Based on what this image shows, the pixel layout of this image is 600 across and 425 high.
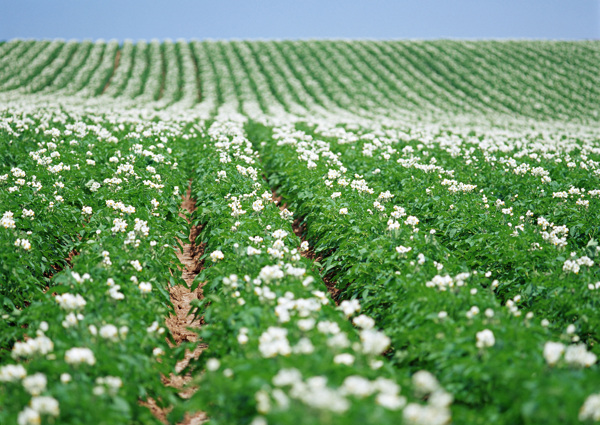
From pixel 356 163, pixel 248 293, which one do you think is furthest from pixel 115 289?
pixel 356 163

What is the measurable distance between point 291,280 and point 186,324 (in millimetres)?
2333

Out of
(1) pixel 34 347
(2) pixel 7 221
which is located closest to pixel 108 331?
(1) pixel 34 347

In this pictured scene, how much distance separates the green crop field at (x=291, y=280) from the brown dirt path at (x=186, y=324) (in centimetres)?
3

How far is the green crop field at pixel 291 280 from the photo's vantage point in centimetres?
325

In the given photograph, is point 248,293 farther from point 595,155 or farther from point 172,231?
point 595,155

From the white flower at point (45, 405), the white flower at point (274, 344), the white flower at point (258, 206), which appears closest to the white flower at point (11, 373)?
the white flower at point (45, 405)

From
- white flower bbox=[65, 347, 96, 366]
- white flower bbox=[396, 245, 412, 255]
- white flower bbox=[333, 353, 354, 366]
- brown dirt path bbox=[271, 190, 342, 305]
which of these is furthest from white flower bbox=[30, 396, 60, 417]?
white flower bbox=[396, 245, 412, 255]

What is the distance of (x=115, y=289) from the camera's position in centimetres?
→ 465

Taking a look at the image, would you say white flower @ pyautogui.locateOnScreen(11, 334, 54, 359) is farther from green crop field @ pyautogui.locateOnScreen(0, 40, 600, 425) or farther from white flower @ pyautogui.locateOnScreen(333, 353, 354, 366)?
white flower @ pyautogui.locateOnScreen(333, 353, 354, 366)

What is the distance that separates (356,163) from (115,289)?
825cm

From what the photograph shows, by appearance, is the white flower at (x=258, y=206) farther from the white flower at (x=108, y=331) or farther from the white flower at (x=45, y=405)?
the white flower at (x=45, y=405)

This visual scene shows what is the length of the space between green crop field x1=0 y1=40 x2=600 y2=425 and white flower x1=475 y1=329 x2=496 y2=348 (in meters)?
0.02

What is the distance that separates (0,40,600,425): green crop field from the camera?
10.6ft

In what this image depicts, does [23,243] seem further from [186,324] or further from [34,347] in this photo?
[34,347]
